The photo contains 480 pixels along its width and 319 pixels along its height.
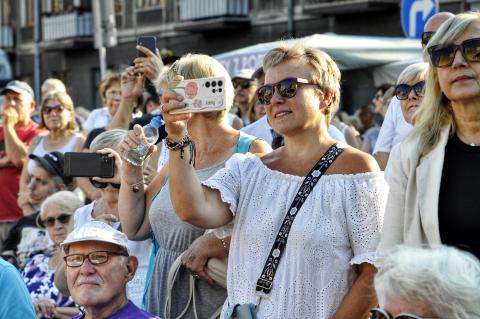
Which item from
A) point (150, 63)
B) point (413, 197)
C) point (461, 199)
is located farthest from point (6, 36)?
point (461, 199)

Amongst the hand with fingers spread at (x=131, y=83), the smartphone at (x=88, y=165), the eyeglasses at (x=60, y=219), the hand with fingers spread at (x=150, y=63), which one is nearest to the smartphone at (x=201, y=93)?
the smartphone at (x=88, y=165)

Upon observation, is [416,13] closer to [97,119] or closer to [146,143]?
[97,119]

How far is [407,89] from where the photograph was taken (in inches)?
233

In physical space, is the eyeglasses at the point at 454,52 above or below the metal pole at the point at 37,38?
above

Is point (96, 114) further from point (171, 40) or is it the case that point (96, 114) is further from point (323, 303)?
point (171, 40)

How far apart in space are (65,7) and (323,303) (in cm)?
3258

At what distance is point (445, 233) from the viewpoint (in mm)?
3912

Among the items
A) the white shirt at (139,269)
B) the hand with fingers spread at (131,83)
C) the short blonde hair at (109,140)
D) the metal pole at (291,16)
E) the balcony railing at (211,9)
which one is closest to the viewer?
the white shirt at (139,269)

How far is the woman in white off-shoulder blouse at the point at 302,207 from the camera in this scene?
4.22 meters

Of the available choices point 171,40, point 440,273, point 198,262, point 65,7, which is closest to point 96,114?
point 198,262

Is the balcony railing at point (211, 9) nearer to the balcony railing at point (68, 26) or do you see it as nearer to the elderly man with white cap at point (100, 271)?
the balcony railing at point (68, 26)

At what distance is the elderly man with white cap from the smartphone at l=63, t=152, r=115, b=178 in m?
0.51

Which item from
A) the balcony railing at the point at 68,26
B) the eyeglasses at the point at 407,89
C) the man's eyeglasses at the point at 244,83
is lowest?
the balcony railing at the point at 68,26

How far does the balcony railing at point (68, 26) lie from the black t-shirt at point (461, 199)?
31384 millimetres
